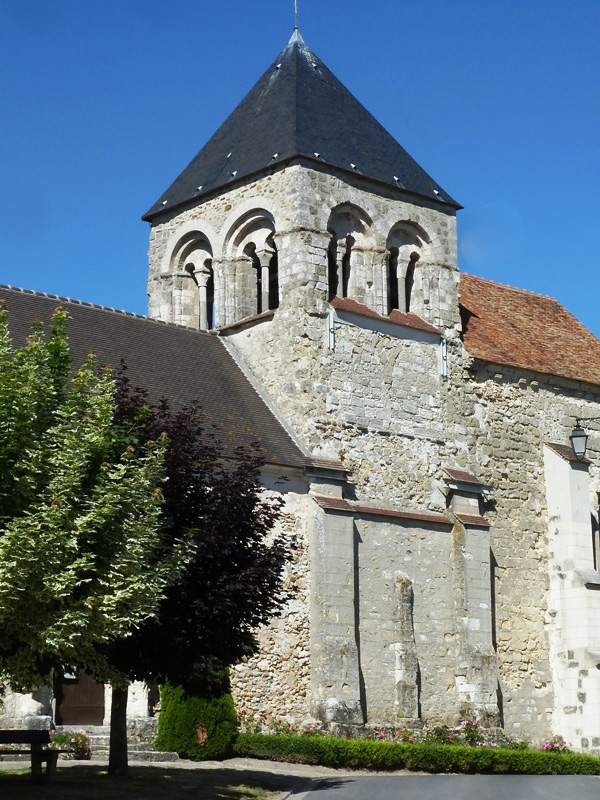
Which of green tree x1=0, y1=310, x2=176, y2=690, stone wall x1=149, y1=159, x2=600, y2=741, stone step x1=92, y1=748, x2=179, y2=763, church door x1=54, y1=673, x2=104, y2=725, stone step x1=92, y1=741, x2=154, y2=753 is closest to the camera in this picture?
green tree x1=0, y1=310, x2=176, y2=690

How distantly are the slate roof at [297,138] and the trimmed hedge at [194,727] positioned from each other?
10.7 metres

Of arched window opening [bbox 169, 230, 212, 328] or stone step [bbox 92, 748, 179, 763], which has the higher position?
arched window opening [bbox 169, 230, 212, 328]

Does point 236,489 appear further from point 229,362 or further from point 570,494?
point 570,494

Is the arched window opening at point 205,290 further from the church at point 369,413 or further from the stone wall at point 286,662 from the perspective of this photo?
the stone wall at point 286,662

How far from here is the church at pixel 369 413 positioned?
76.6 ft

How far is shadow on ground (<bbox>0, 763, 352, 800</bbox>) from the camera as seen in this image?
14.6m

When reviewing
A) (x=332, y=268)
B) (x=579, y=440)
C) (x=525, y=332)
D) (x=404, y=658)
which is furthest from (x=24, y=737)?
(x=525, y=332)

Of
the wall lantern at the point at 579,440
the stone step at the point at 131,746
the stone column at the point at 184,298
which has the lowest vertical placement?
the stone step at the point at 131,746

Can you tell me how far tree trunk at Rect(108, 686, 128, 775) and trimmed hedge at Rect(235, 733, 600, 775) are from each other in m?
4.57

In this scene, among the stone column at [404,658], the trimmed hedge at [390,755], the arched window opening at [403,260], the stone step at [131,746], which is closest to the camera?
the stone step at [131,746]

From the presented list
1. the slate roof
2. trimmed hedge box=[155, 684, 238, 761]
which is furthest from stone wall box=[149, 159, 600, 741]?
trimmed hedge box=[155, 684, 238, 761]

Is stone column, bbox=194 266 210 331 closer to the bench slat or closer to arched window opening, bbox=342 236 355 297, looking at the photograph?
arched window opening, bbox=342 236 355 297

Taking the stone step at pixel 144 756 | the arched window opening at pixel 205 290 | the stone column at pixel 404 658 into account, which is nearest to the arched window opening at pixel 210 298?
the arched window opening at pixel 205 290

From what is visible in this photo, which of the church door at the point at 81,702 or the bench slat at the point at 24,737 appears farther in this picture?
the church door at the point at 81,702
